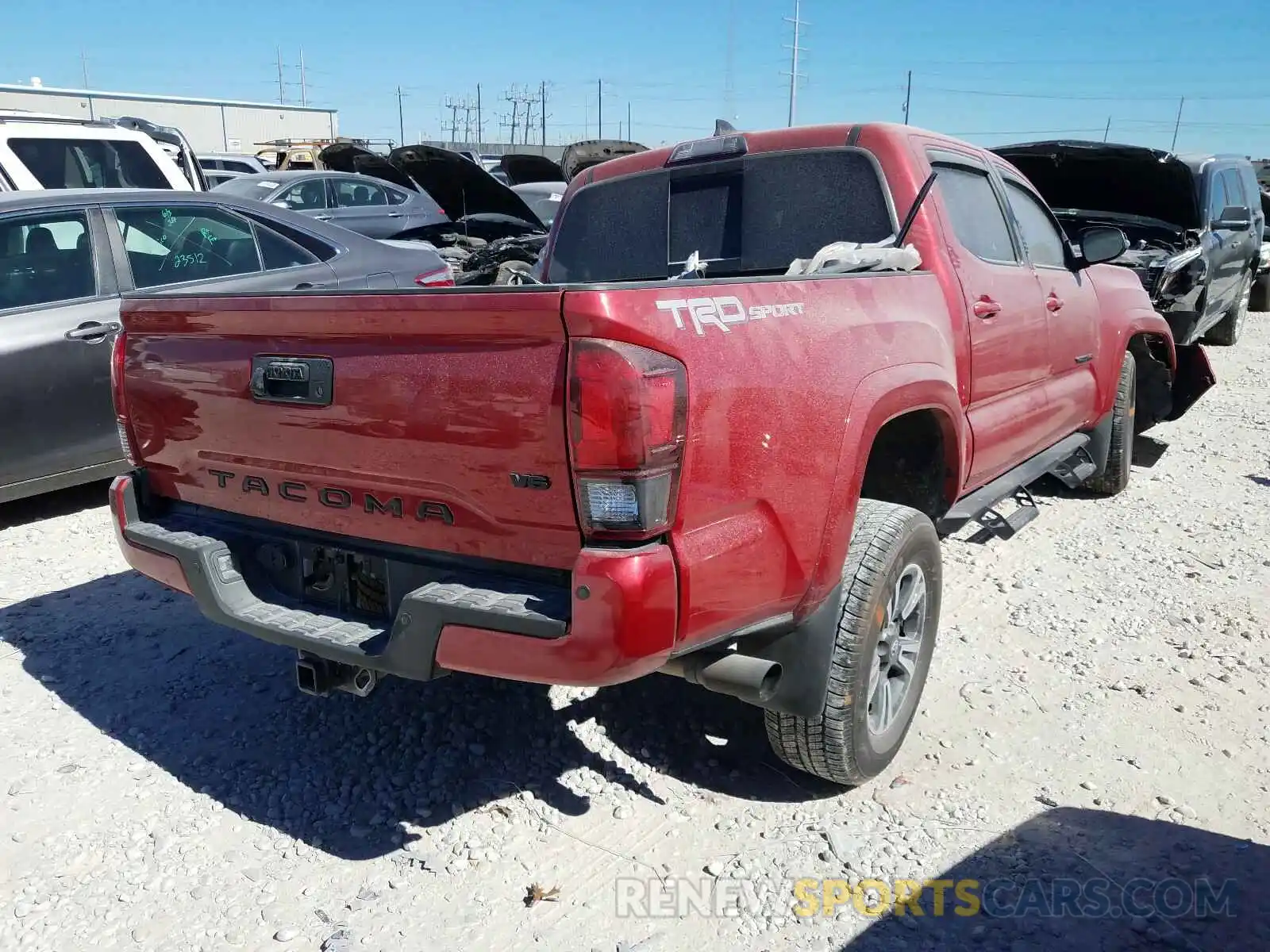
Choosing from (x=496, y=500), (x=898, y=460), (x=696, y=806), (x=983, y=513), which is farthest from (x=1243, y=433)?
(x=496, y=500)

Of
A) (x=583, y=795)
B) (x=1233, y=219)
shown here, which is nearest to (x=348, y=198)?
(x=1233, y=219)

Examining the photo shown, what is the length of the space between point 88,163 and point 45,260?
156 inches

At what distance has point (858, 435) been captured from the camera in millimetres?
2609

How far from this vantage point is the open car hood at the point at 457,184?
10.8 meters

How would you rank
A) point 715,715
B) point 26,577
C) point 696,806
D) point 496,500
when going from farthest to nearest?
point 26,577
point 715,715
point 696,806
point 496,500

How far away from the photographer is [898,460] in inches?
140

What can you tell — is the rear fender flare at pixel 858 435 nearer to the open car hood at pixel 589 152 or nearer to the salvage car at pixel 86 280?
the salvage car at pixel 86 280

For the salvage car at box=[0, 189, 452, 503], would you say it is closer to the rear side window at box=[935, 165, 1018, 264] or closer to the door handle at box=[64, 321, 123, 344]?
the door handle at box=[64, 321, 123, 344]

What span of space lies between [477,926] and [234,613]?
1052 mm

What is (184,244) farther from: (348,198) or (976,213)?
(348,198)

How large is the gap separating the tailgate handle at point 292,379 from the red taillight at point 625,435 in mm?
767

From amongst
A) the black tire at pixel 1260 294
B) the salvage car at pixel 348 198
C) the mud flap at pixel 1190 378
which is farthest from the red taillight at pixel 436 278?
the black tire at pixel 1260 294

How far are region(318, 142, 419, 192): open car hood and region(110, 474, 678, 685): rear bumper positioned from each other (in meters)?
12.2

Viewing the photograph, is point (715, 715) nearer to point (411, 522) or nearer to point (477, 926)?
point (477, 926)
